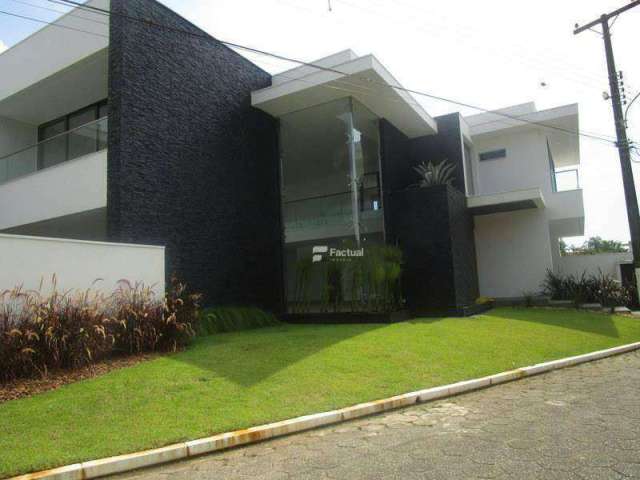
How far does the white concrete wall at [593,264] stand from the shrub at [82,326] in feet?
47.7

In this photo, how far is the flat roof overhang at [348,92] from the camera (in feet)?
37.8

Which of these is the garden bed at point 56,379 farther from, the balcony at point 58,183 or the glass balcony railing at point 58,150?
the glass balcony railing at point 58,150

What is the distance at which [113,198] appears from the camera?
9.49 m

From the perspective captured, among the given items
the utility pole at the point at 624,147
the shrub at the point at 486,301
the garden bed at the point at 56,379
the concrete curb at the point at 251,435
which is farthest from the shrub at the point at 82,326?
the utility pole at the point at 624,147

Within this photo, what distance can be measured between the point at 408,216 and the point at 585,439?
9.81 meters

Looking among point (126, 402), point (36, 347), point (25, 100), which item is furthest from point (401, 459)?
point (25, 100)

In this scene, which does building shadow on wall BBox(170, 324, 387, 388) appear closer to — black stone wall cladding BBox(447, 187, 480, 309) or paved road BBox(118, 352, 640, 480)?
paved road BBox(118, 352, 640, 480)

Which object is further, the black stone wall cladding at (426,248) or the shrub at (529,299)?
the shrub at (529,299)

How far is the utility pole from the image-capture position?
13773 millimetres

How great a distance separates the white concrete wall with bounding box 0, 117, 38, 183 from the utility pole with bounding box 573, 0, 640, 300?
1644 centimetres

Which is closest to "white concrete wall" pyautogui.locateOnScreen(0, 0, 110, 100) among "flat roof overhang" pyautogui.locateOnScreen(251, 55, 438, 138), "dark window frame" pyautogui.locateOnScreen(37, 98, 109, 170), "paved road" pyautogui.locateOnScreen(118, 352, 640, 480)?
"dark window frame" pyautogui.locateOnScreen(37, 98, 109, 170)

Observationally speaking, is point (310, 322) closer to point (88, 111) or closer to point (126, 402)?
point (126, 402)

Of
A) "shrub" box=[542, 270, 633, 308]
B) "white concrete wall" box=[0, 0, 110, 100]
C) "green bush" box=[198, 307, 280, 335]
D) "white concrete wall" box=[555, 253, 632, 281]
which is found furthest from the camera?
"white concrete wall" box=[555, 253, 632, 281]

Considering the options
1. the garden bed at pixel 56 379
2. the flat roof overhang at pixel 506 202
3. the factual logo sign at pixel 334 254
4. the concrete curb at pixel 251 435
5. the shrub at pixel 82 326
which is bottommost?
the concrete curb at pixel 251 435
